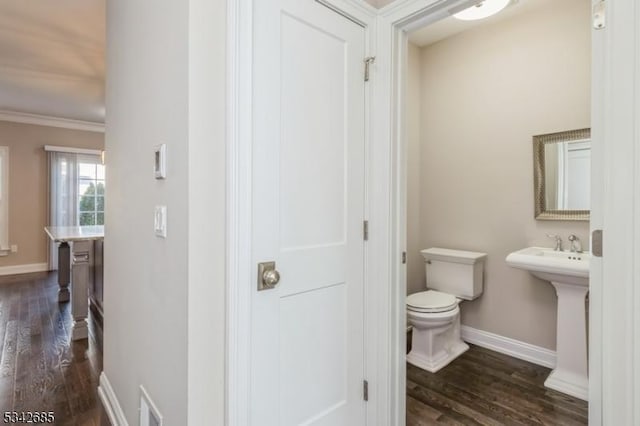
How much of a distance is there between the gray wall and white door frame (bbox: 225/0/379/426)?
29 mm

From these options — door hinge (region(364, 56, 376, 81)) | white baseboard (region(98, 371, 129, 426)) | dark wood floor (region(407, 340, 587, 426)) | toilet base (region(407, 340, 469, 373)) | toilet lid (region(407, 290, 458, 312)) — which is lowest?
dark wood floor (region(407, 340, 587, 426))

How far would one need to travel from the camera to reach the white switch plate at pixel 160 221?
1169 mm

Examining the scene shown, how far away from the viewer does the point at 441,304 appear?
244 centimetres

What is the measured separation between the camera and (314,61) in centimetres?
135

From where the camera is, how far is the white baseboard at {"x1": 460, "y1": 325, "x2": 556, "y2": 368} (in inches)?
96.2

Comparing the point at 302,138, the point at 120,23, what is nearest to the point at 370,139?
the point at 302,138

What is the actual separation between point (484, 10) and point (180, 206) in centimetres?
248

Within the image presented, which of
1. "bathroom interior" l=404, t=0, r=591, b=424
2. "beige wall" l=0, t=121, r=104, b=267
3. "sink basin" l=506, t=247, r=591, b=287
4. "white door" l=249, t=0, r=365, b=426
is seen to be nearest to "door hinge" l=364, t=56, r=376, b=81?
"white door" l=249, t=0, r=365, b=426

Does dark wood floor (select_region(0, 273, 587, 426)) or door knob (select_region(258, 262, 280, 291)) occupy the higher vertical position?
door knob (select_region(258, 262, 280, 291))

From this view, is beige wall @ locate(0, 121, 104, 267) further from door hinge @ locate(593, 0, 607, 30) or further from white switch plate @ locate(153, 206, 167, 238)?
door hinge @ locate(593, 0, 607, 30)

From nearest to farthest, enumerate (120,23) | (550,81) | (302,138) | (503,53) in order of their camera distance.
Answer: (302,138) → (120,23) → (550,81) → (503,53)

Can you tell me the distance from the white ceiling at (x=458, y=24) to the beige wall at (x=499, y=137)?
5cm

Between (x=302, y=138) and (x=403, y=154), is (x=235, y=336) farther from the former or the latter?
(x=403, y=154)

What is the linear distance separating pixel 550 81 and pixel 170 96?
2.57 metres
